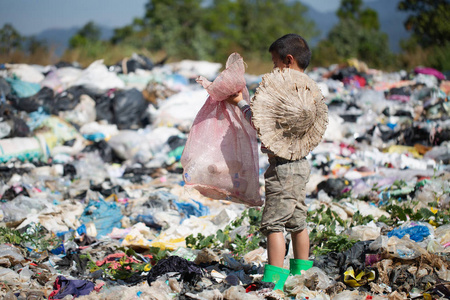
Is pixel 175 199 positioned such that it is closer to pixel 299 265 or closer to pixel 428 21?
pixel 299 265

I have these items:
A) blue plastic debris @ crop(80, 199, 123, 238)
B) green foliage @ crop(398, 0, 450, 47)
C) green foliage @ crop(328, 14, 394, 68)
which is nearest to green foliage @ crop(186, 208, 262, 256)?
blue plastic debris @ crop(80, 199, 123, 238)

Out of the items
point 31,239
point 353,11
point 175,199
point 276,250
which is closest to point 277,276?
point 276,250

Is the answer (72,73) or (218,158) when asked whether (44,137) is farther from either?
(218,158)

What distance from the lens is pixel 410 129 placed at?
21.4ft

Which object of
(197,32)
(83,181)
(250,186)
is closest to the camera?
(250,186)

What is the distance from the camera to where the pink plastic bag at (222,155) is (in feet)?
8.95

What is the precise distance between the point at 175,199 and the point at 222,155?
190 centimetres

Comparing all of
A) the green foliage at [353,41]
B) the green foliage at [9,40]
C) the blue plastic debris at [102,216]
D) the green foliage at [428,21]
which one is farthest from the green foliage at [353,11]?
the blue plastic debris at [102,216]

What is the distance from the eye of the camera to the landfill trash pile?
2.63 metres

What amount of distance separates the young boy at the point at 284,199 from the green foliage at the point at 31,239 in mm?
1849

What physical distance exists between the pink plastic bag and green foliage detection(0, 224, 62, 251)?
1.48 m

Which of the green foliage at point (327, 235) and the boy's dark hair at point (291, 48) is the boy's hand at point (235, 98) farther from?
the green foliage at point (327, 235)

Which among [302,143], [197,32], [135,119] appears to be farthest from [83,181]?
[197,32]

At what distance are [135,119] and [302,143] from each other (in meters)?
5.74
